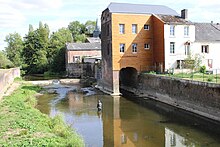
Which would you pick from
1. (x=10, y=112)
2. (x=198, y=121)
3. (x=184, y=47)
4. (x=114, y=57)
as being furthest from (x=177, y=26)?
(x=10, y=112)

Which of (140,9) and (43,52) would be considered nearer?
(140,9)

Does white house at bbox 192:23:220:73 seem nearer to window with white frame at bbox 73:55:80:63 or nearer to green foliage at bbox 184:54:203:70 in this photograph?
green foliage at bbox 184:54:203:70

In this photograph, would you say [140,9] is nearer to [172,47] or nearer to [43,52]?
[172,47]

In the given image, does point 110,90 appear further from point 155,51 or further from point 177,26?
point 177,26

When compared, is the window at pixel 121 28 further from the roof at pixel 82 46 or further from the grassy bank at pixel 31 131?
the roof at pixel 82 46

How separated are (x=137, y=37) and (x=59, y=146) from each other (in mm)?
24416

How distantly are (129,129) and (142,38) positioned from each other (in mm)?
17747

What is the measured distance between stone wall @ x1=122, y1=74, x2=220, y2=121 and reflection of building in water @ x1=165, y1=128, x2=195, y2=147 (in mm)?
4300

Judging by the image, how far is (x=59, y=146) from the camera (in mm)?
12500

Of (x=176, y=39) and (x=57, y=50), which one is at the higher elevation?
(x=57, y=50)

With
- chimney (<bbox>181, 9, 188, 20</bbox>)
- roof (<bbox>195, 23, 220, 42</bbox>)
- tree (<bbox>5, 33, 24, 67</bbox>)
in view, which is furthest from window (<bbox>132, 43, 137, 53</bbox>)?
tree (<bbox>5, 33, 24, 67</bbox>)

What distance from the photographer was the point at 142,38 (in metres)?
35.2

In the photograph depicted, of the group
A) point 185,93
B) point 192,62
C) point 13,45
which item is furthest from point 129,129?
A: point 13,45

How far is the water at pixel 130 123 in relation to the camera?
1694 cm
